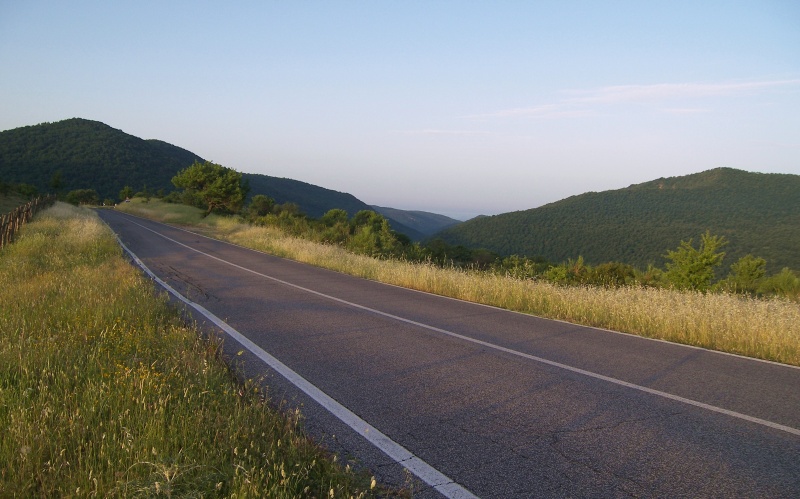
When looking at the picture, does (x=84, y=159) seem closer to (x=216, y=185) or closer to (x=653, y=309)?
(x=216, y=185)

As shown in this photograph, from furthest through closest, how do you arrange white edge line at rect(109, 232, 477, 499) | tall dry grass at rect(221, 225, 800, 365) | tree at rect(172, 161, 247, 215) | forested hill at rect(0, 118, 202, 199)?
1. forested hill at rect(0, 118, 202, 199)
2. tree at rect(172, 161, 247, 215)
3. tall dry grass at rect(221, 225, 800, 365)
4. white edge line at rect(109, 232, 477, 499)

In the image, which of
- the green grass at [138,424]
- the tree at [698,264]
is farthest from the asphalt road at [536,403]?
the tree at [698,264]

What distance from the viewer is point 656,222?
3098 inches

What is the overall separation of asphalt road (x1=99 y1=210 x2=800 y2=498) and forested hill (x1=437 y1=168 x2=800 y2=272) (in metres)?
51.0

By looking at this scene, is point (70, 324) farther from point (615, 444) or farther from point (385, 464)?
point (615, 444)

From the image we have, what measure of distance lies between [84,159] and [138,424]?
118 m

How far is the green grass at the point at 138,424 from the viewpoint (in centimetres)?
301

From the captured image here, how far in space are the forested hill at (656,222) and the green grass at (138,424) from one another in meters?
55.7

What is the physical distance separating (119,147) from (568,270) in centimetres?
11389

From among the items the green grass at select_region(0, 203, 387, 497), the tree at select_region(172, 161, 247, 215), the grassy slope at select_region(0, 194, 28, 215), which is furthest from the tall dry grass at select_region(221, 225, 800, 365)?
the grassy slope at select_region(0, 194, 28, 215)

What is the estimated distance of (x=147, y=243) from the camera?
25797 mm

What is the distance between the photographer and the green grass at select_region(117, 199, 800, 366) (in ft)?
25.7

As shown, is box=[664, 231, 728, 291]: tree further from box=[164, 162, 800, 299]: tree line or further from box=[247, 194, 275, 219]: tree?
box=[247, 194, 275, 219]: tree

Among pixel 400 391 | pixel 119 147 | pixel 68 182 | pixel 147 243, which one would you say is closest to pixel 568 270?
pixel 147 243
